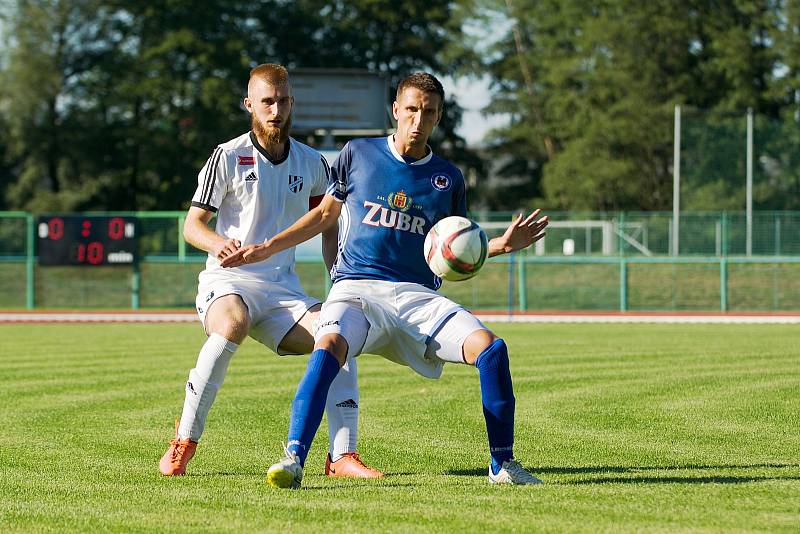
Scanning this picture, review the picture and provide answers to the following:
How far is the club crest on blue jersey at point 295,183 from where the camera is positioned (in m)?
7.35

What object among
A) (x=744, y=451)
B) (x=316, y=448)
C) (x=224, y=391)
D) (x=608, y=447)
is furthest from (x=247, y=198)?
(x=224, y=391)

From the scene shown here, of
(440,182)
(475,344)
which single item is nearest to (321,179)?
(440,182)

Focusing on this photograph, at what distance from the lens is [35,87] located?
52.6 meters

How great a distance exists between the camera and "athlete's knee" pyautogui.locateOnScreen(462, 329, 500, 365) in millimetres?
6496

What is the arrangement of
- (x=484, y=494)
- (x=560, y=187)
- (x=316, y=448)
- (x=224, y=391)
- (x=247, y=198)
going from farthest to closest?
(x=560, y=187) < (x=224, y=391) < (x=316, y=448) < (x=247, y=198) < (x=484, y=494)

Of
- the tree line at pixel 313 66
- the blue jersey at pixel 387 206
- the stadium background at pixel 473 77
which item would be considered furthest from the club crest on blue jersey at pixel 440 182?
the tree line at pixel 313 66

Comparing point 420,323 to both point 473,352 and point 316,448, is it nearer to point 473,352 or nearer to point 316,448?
point 473,352

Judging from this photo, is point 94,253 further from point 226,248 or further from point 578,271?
point 226,248

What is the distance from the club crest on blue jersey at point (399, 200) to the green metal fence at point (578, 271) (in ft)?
82.8

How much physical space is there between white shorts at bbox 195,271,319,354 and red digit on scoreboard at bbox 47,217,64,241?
2512 centimetres

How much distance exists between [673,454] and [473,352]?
1849 millimetres

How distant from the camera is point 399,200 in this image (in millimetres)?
6738

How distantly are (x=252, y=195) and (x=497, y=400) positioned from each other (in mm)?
1862

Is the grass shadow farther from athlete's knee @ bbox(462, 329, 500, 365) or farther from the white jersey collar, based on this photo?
the white jersey collar
